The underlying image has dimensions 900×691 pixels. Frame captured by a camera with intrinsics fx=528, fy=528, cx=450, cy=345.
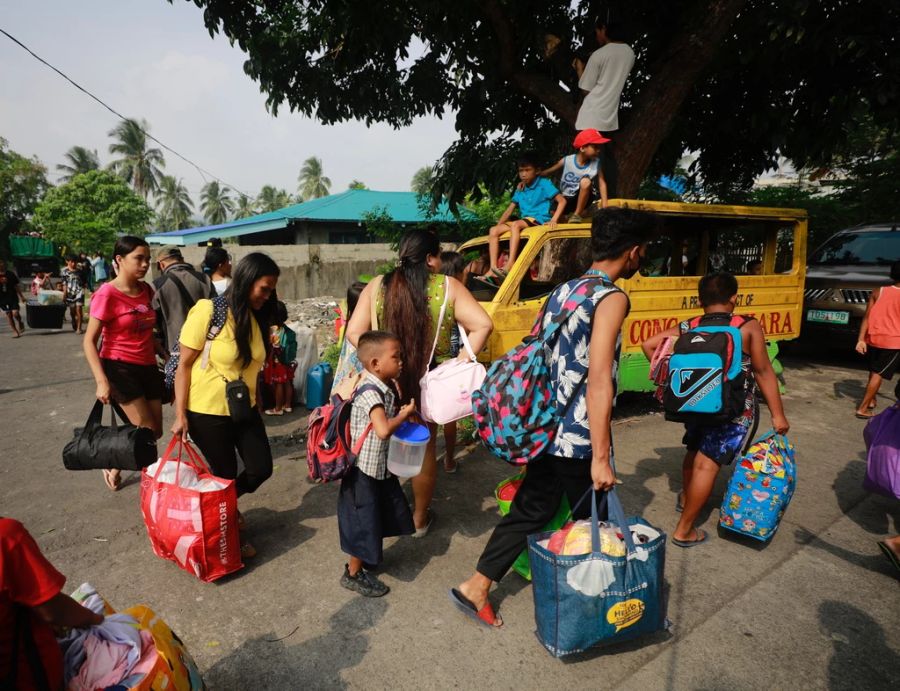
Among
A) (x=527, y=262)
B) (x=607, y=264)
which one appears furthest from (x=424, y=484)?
(x=527, y=262)

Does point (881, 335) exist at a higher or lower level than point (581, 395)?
lower

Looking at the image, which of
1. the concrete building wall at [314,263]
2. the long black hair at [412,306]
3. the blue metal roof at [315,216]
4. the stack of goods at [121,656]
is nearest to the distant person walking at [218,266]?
the long black hair at [412,306]

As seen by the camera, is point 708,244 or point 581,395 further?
point 708,244

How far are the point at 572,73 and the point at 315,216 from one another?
617 inches

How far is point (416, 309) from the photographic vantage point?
2.82 metres

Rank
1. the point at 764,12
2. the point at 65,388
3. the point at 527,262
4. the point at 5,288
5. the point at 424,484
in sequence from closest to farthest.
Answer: the point at 424,484 < the point at 527,262 < the point at 764,12 < the point at 65,388 < the point at 5,288

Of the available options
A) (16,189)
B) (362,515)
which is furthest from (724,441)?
(16,189)

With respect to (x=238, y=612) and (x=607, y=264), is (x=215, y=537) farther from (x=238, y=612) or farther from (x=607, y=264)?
(x=607, y=264)

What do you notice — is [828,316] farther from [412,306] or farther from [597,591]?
[597,591]

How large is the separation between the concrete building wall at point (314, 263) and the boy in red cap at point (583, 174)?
7.53 m

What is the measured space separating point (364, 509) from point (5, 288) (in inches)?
466

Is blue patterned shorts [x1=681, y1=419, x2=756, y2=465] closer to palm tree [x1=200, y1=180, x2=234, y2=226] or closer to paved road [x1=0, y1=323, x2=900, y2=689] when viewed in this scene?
paved road [x1=0, y1=323, x2=900, y2=689]

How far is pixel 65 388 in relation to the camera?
682cm

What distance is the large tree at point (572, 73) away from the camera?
5.97m
